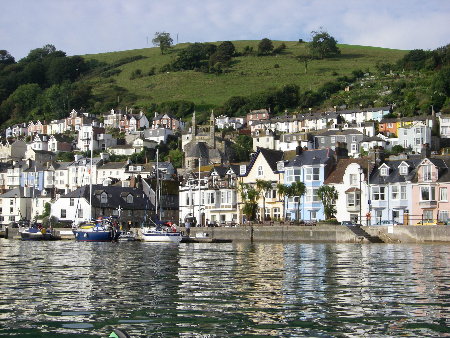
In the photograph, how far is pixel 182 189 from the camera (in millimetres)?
105125

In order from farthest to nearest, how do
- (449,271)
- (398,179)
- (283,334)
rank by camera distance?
1. (398,179)
2. (449,271)
3. (283,334)

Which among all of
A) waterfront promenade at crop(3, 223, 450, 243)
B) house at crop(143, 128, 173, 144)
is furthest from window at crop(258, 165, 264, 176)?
house at crop(143, 128, 173, 144)

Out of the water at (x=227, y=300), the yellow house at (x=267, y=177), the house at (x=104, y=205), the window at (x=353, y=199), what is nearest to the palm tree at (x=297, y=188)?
the window at (x=353, y=199)

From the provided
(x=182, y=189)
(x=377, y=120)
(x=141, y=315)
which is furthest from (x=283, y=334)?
(x=377, y=120)

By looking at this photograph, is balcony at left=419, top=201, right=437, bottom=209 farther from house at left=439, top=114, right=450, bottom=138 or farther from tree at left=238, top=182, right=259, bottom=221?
house at left=439, top=114, right=450, bottom=138

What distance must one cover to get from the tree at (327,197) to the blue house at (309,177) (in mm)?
Result: 2767

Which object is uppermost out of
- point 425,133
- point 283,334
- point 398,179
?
point 425,133

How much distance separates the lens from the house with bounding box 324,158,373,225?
80438 millimetres

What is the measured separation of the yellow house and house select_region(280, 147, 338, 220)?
1.93m

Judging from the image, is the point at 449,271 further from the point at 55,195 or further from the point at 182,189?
the point at 55,195

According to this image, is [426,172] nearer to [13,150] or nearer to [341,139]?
[341,139]

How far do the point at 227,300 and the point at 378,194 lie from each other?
59.2m

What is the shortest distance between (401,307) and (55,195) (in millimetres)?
112236

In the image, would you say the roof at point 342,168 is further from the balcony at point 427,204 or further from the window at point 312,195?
the balcony at point 427,204
